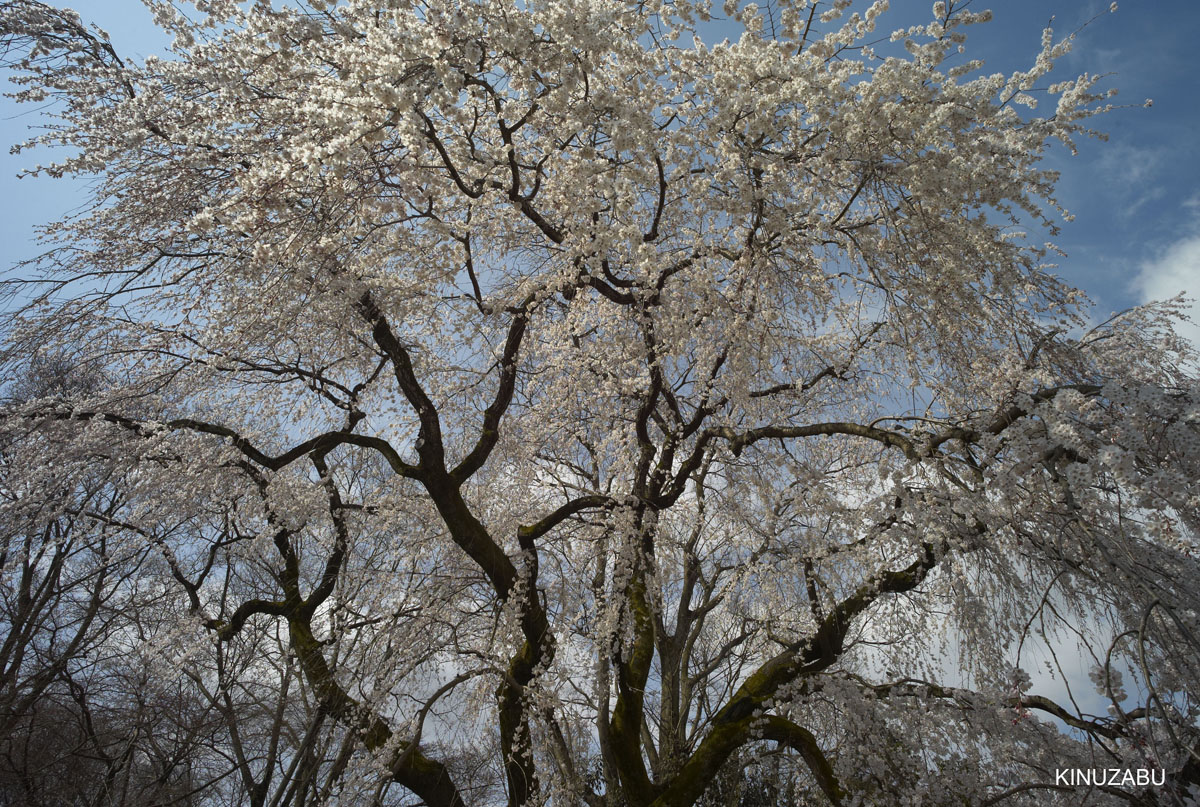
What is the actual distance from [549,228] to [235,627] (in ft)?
16.5

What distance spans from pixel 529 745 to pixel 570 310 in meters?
3.68

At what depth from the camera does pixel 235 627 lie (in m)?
6.53

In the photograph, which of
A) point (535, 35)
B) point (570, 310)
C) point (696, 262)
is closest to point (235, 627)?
point (570, 310)

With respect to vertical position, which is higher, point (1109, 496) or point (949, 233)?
point (949, 233)

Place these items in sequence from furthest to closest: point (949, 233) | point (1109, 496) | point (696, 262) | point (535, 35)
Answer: point (696, 262) < point (949, 233) < point (535, 35) < point (1109, 496)

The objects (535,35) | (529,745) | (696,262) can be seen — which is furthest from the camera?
(529,745)

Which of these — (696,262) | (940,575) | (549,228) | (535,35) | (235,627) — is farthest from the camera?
(235,627)

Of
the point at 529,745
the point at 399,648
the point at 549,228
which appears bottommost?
the point at 529,745

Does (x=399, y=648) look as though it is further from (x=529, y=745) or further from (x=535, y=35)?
(x=535, y=35)

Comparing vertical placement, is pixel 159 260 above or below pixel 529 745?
above

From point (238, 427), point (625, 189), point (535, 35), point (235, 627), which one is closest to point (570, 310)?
point (625, 189)

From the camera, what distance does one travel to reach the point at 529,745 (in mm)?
5527

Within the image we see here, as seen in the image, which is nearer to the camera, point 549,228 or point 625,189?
point 625,189

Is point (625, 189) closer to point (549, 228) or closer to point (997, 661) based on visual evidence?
point (549, 228)
